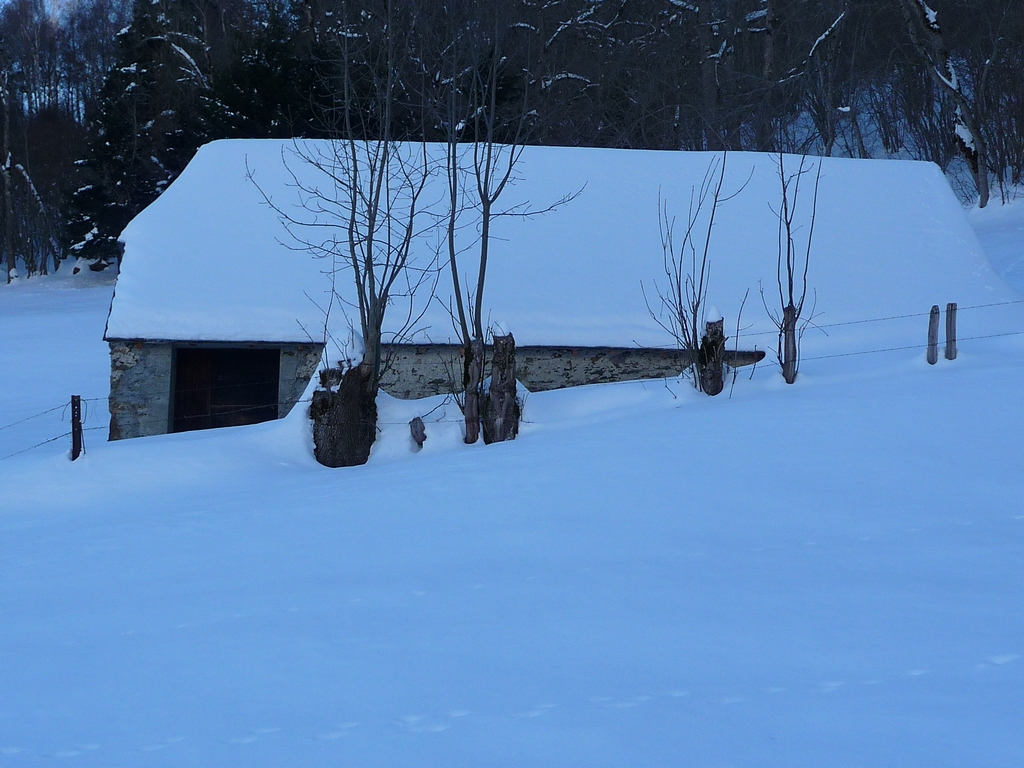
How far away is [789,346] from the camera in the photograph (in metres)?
9.13

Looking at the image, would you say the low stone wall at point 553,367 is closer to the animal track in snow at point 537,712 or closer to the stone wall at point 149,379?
the stone wall at point 149,379

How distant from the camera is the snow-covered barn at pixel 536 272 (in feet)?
34.3

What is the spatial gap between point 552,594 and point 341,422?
4725 mm

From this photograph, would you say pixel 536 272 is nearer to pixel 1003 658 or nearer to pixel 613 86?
pixel 1003 658

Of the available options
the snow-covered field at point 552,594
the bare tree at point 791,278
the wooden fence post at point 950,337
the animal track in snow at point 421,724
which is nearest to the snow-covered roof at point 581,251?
the bare tree at point 791,278

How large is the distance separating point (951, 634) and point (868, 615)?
1.12 feet

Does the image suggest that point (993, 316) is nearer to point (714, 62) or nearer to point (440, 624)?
point (440, 624)

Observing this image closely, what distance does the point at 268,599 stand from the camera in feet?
15.1

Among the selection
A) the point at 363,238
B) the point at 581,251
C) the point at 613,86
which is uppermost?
the point at 613,86

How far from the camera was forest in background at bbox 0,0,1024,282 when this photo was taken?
71.1 ft

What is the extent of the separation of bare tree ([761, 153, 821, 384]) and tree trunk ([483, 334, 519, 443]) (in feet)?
8.75

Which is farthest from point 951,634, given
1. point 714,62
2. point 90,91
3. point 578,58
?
point 90,91

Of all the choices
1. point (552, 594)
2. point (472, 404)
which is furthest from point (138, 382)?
point (552, 594)

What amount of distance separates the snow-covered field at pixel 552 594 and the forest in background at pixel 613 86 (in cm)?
1186
